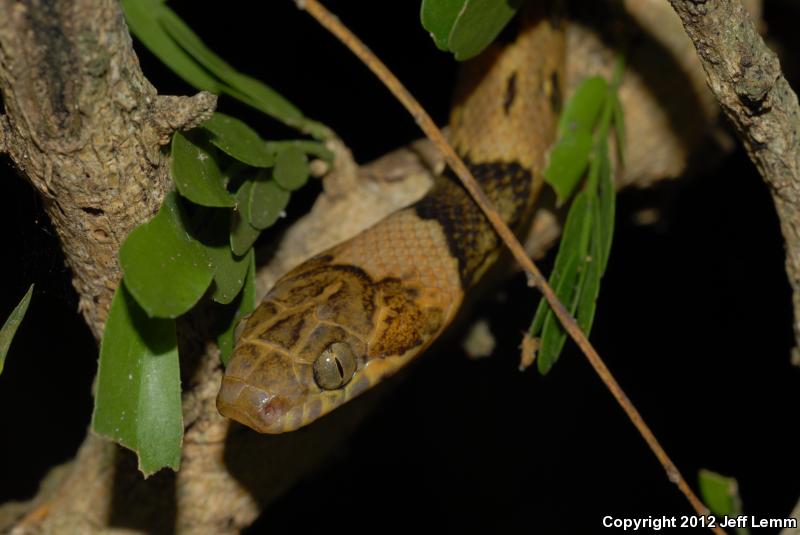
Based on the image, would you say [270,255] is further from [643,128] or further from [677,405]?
[677,405]

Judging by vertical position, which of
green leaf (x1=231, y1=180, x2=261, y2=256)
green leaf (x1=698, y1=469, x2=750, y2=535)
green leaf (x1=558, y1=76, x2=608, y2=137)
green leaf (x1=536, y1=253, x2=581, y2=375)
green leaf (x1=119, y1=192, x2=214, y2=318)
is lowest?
green leaf (x1=698, y1=469, x2=750, y2=535)

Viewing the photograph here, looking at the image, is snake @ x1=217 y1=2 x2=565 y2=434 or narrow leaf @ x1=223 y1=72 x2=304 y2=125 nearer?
snake @ x1=217 y1=2 x2=565 y2=434

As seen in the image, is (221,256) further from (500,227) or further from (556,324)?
(556,324)

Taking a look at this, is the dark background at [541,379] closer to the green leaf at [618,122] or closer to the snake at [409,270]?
the green leaf at [618,122]

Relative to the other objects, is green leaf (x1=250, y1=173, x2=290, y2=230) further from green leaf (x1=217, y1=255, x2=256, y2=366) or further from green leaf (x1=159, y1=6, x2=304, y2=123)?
green leaf (x1=159, y1=6, x2=304, y2=123)

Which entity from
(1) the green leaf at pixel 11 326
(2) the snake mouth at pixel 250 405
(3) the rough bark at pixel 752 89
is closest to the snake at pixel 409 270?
(2) the snake mouth at pixel 250 405

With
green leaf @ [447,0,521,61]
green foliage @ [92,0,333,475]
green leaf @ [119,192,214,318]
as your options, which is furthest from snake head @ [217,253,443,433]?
green leaf @ [447,0,521,61]
